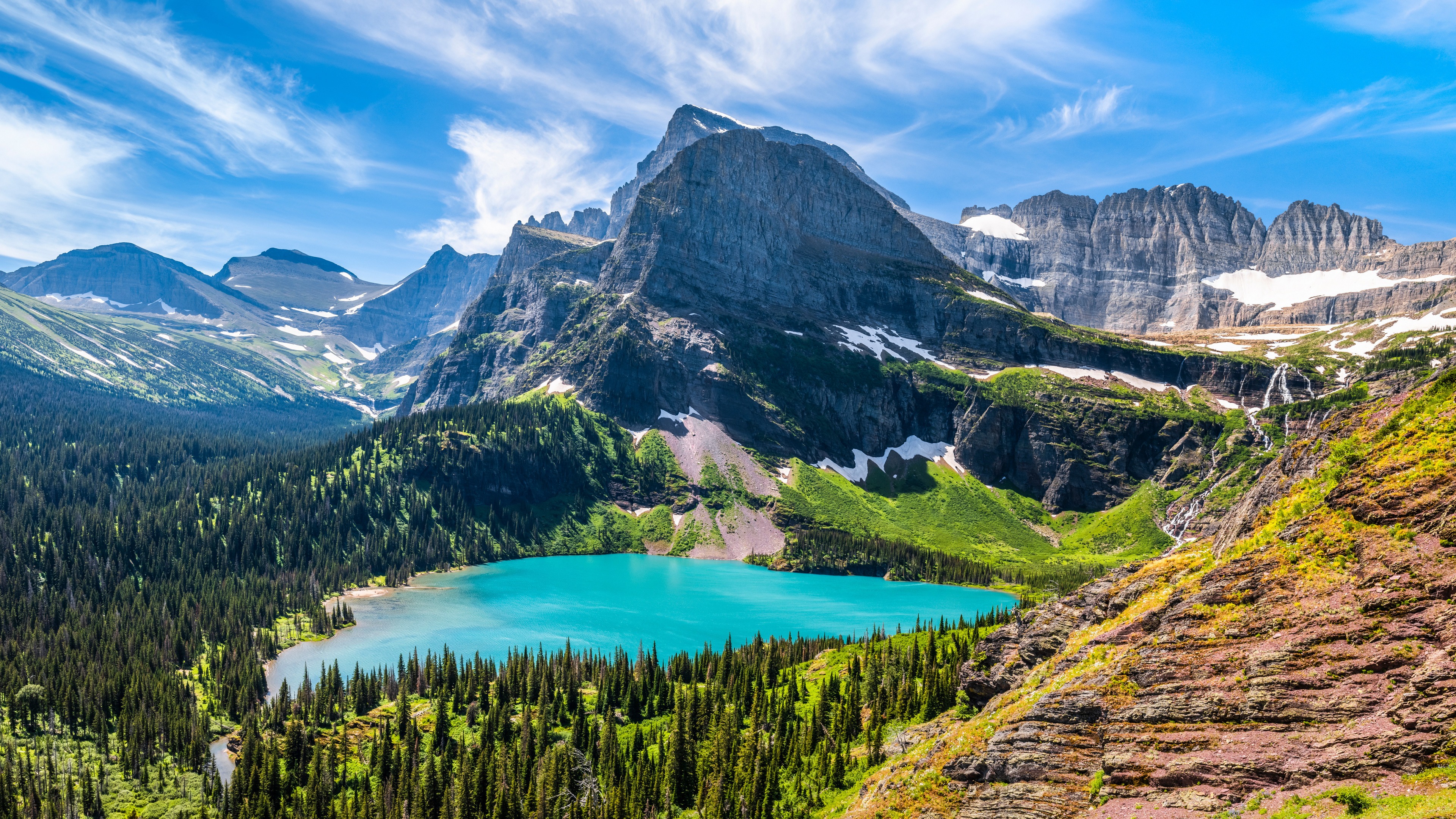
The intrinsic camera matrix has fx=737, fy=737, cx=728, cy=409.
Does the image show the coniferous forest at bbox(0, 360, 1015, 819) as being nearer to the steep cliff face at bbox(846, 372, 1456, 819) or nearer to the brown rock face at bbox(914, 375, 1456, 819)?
the steep cliff face at bbox(846, 372, 1456, 819)

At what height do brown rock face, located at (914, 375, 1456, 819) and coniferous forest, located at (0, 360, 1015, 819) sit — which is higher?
brown rock face, located at (914, 375, 1456, 819)

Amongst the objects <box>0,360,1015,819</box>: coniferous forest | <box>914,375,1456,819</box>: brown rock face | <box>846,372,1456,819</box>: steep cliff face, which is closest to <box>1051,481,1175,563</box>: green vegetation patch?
<box>0,360,1015,819</box>: coniferous forest

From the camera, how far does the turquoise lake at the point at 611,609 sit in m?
111

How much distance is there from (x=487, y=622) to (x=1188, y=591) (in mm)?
114573

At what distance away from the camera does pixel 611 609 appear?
447 feet

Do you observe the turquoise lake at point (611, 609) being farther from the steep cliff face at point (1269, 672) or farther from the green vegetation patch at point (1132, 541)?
the steep cliff face at point (1269, 672)

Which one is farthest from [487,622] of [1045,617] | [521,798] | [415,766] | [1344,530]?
[1344,530]

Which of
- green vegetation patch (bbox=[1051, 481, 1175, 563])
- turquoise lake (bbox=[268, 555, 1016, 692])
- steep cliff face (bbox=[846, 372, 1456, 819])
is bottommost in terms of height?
turquoise lake (bbox=[268, 555, 1016, 692])

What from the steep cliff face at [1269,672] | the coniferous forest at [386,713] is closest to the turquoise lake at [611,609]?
the coniferous forest at [386,713]

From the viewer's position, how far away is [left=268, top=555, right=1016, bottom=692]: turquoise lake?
110625 millimetres

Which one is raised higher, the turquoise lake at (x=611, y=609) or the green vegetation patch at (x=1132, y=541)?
the green vegetation patch at (x=1132, y=541)

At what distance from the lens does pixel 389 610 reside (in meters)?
135

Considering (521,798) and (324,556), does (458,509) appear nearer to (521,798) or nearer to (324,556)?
(324,556)

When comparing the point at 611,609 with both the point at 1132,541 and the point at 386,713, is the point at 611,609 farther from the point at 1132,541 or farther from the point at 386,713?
the point at 1132,541
